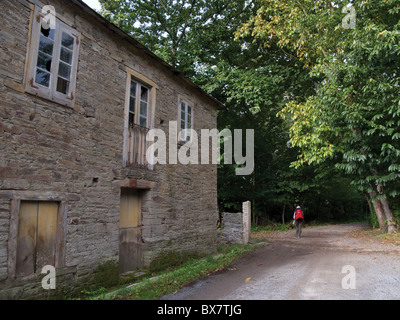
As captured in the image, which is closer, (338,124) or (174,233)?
(174,233)

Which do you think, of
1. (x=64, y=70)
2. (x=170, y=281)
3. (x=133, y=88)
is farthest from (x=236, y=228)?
(x=64, y=70)

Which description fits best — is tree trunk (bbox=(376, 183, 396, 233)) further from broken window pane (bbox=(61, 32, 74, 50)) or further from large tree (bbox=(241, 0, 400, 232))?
broken window pane (bbox=(61, 32, 74, 50))

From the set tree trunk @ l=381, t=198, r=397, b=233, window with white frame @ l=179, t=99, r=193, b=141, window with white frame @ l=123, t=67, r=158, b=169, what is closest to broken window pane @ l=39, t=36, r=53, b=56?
window with white frame @ l=123, t=67, r=158, b=169

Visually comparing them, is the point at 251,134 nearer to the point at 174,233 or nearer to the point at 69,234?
the point at 174,233

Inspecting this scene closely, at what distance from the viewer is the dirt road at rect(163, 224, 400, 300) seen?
5242mm

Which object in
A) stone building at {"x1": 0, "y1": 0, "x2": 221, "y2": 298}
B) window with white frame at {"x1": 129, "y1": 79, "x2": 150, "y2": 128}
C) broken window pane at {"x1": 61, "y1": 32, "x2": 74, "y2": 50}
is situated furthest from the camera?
window with white frame at {"x1": 129, "y1": 79, "x2": 150, "y2": 128}

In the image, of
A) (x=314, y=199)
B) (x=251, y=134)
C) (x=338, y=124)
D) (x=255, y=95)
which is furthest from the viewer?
(x=314, y=199)

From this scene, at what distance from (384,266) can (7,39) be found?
30.2 feet

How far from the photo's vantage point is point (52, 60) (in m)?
5.47

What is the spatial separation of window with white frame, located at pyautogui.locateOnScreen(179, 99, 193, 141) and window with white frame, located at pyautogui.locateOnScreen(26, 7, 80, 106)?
12.9 feet

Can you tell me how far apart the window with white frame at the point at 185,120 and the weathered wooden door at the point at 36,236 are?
185 inches

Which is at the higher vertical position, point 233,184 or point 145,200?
point 233,184
